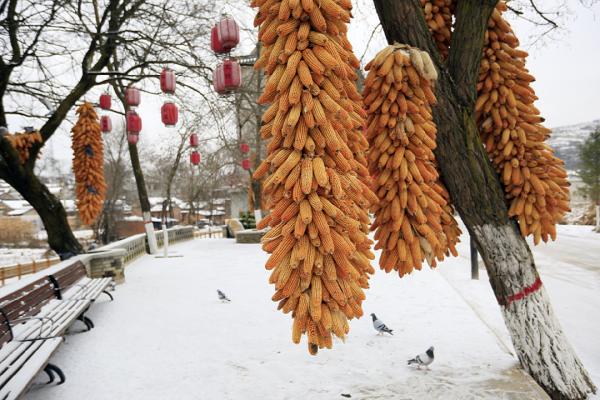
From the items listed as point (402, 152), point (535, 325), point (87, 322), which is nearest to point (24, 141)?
point (87, 322)

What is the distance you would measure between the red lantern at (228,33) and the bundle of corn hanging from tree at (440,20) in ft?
10.3

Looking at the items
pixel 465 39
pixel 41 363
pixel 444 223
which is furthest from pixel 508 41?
pixel 41 363

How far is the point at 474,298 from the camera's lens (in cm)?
784

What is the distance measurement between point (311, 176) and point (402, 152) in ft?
1.47

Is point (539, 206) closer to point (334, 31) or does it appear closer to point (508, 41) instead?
point (508, 41)

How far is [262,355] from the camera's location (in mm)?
5027

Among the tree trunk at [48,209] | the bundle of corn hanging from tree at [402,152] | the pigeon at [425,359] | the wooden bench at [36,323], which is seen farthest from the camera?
the tree trunk at [48,209]

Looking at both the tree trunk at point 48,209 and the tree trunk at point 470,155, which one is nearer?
the tree trunk at point 470,155

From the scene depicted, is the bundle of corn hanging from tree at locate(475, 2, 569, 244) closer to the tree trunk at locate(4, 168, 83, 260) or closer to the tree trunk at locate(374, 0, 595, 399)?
the tree trunk at locate(374, 0, 595, 399)

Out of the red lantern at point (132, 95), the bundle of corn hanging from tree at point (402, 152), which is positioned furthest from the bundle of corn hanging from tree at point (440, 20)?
the red lantern at point (132, 95)

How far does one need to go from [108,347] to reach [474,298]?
6.27m

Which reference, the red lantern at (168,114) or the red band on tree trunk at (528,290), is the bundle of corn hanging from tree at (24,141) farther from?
the red band on tree trunk at (528,290)

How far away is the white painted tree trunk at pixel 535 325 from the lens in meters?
2.50

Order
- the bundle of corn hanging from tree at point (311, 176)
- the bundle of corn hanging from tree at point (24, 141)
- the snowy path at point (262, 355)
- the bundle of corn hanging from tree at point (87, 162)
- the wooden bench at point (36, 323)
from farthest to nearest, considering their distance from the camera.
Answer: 1. the bundle of corn hanging from tree at point (24, 141)
2. the bundle of corn hanging from tree at point (87, 162)
3. the snowy path at point (262, 355)
4. the wooden bench at point (36, 323)
5. the bundle of corn hanging from tree at point (311, 176)
